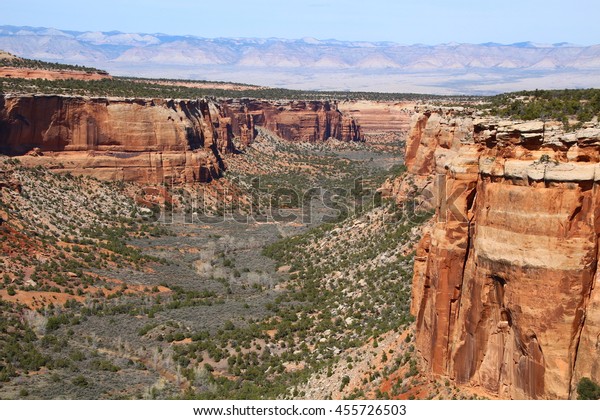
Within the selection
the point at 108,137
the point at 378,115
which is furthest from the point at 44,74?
the point at 378,115

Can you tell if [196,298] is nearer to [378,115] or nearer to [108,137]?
[108,137]

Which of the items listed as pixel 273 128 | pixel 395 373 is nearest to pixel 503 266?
pixel 395 373

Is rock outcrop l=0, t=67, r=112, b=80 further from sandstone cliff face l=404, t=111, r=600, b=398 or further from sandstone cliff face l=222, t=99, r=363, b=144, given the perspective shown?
sandstone cliff face l=404, t=111, r=600, b=398

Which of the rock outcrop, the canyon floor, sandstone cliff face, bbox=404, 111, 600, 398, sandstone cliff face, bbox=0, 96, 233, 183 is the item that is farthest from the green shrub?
the rock outcrop

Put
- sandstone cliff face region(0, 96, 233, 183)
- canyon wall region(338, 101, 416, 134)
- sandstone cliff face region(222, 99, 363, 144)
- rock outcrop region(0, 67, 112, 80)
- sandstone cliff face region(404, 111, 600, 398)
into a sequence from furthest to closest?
1. canyon wall region(338, 101, 416, 134)
2. sandstone cliff face region(222, 99, 363, 144)
3. rock outcrop region(0, 67, 112, 80)
4. sandstone cliff face region(0, 96, 233, 183)
5. sandstone cliff face region(404, 111, 600, 398)

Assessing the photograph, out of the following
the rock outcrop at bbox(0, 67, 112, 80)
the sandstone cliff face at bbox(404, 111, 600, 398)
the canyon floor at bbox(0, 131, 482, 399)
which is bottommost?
the canyon floor at bbox(0, 131, 482, 399)

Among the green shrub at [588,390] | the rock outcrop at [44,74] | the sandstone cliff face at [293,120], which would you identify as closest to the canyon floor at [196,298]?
the green shrub at [588,390]
